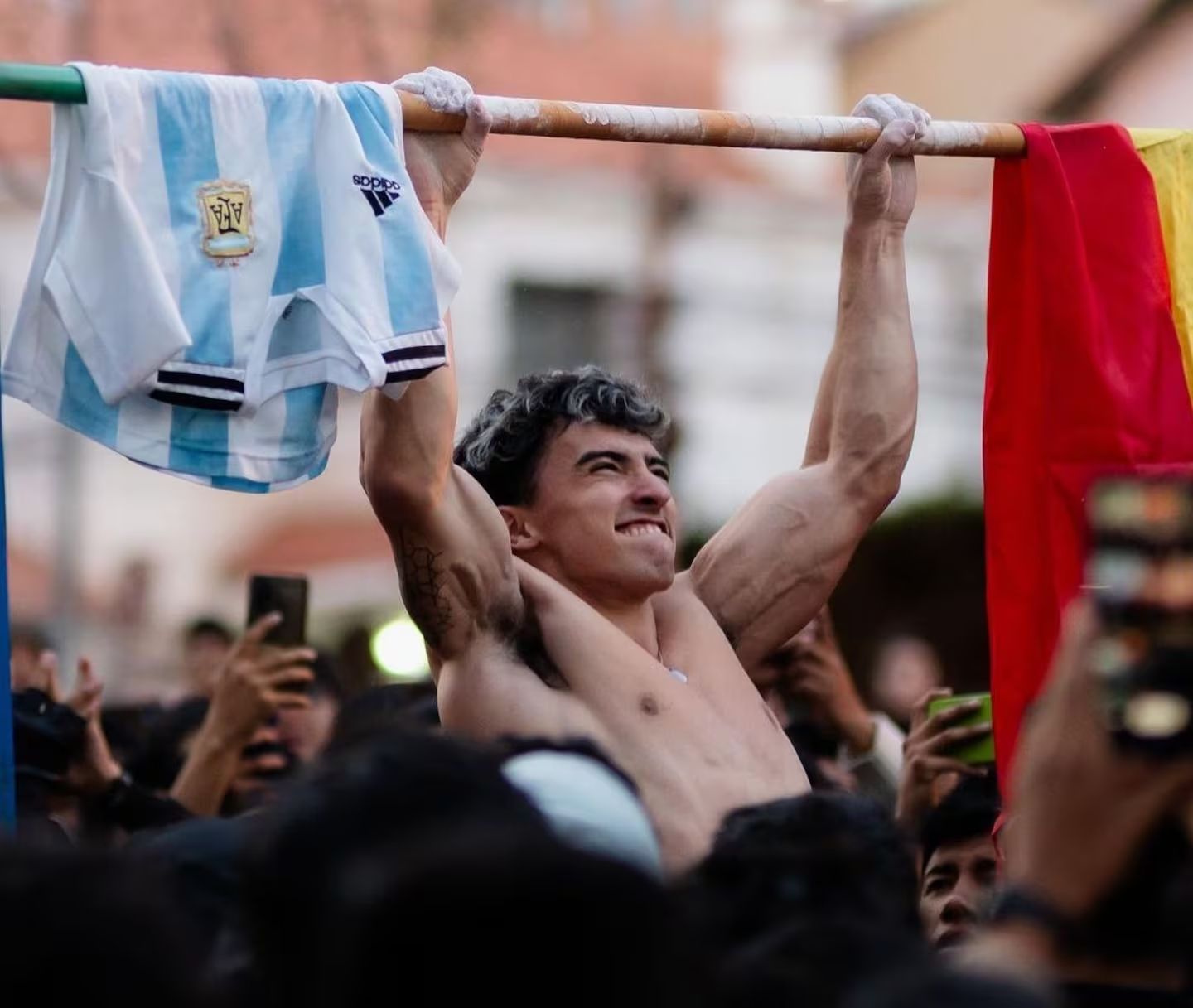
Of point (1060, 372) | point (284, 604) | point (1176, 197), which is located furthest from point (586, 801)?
point (284, 604)

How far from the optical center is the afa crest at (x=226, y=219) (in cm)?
381

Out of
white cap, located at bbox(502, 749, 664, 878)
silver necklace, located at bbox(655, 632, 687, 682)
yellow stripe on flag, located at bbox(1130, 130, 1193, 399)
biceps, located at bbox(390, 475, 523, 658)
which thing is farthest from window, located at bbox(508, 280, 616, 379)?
white cap, located at bbox(502, 749, 664, 878)

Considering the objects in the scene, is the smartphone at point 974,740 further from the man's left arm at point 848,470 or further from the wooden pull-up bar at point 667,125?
the wooden pull-up bar at point 667,125

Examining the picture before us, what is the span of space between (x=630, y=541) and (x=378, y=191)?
0.94 meters

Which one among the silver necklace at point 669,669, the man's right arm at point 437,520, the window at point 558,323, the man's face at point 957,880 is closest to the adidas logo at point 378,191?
the man's right arm at point 437,520

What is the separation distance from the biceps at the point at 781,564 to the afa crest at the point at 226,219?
1.35m

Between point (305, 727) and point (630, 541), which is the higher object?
point (630, 541)

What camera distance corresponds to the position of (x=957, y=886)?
4559mm

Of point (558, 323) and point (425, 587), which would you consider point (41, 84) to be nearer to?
point (425, 587)

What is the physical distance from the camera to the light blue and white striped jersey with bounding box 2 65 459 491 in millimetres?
3699

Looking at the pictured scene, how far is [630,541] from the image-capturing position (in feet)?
14.7

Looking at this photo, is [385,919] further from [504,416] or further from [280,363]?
[504,416]

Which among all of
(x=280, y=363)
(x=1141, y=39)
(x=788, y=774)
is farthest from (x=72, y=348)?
(x=1141, y=39)

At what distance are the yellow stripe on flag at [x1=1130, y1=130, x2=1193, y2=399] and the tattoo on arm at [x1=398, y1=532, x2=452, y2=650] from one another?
1629 mm
